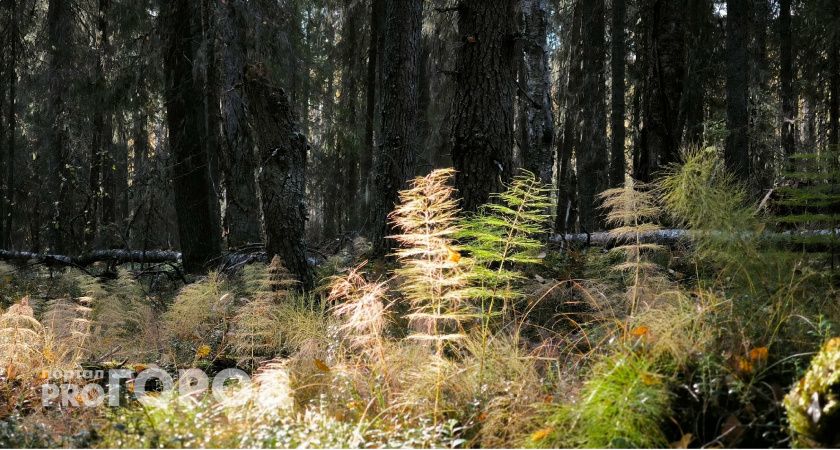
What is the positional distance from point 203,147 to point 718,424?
7.93 meters

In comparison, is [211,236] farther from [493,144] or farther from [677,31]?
[677,31]

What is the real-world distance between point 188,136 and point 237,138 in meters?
0.76

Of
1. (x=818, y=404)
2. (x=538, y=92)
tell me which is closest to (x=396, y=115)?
(x=538, y=92)

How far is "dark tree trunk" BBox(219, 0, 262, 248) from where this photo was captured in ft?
28.9

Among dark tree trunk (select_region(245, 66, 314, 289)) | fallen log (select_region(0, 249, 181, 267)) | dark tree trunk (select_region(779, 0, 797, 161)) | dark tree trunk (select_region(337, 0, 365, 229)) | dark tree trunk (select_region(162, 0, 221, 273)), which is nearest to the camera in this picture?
dark tree trunk (select_region(245, 66, 314, 289))

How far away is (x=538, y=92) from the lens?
962 cm

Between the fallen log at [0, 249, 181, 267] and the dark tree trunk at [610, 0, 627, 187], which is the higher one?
the dark tree trunk at [610, 0, 627, 187]

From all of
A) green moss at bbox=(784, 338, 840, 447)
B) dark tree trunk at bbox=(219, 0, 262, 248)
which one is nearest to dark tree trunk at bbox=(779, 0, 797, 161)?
dark tree trunk at bbox=(219, 0, 262, 248)

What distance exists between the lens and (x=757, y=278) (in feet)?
13.6

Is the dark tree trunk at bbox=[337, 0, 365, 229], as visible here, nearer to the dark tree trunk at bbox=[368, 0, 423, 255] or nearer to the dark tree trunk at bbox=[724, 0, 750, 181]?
the dark tree trunk at bbox=[368, 0, 423, 255]

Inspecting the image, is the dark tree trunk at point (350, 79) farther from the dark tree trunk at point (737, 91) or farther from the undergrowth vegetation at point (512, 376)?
the undergrowth vegetation at point (512, 376)

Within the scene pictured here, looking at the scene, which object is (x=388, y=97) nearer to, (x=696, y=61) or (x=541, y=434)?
(x=541, y=434)

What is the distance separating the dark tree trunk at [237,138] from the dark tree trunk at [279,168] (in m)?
1.46

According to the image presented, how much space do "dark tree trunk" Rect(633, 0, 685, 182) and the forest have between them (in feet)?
0.14
